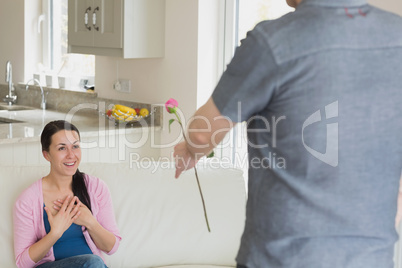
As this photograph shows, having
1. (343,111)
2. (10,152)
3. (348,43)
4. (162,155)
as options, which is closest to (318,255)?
(343,111)

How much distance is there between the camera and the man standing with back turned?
1264 millimetres

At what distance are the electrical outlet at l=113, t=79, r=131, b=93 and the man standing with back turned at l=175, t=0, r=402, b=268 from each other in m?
3.46

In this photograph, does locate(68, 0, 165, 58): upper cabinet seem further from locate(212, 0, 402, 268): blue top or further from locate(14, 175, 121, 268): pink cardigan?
locate(212, 0, 402, 268): blue top

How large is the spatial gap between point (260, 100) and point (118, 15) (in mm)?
3202

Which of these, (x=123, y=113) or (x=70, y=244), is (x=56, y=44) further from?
(x=70, y=244)

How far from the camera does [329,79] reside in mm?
1271

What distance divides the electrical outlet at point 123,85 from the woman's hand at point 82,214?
2.12 m

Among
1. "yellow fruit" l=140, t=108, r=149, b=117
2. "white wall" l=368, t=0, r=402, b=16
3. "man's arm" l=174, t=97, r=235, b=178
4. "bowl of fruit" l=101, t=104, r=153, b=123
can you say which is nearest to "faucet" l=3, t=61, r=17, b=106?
"bowl of fruit" l=101, t=104, r=153, b=123

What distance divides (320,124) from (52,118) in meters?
3.95

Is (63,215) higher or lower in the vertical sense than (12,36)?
lower

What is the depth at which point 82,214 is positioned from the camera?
271 centimetres

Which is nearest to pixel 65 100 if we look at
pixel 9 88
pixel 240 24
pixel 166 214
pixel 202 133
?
pixel 9 88

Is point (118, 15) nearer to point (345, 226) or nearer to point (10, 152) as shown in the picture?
point (10, 152)

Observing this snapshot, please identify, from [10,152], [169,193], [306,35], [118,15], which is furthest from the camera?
[118,15]
